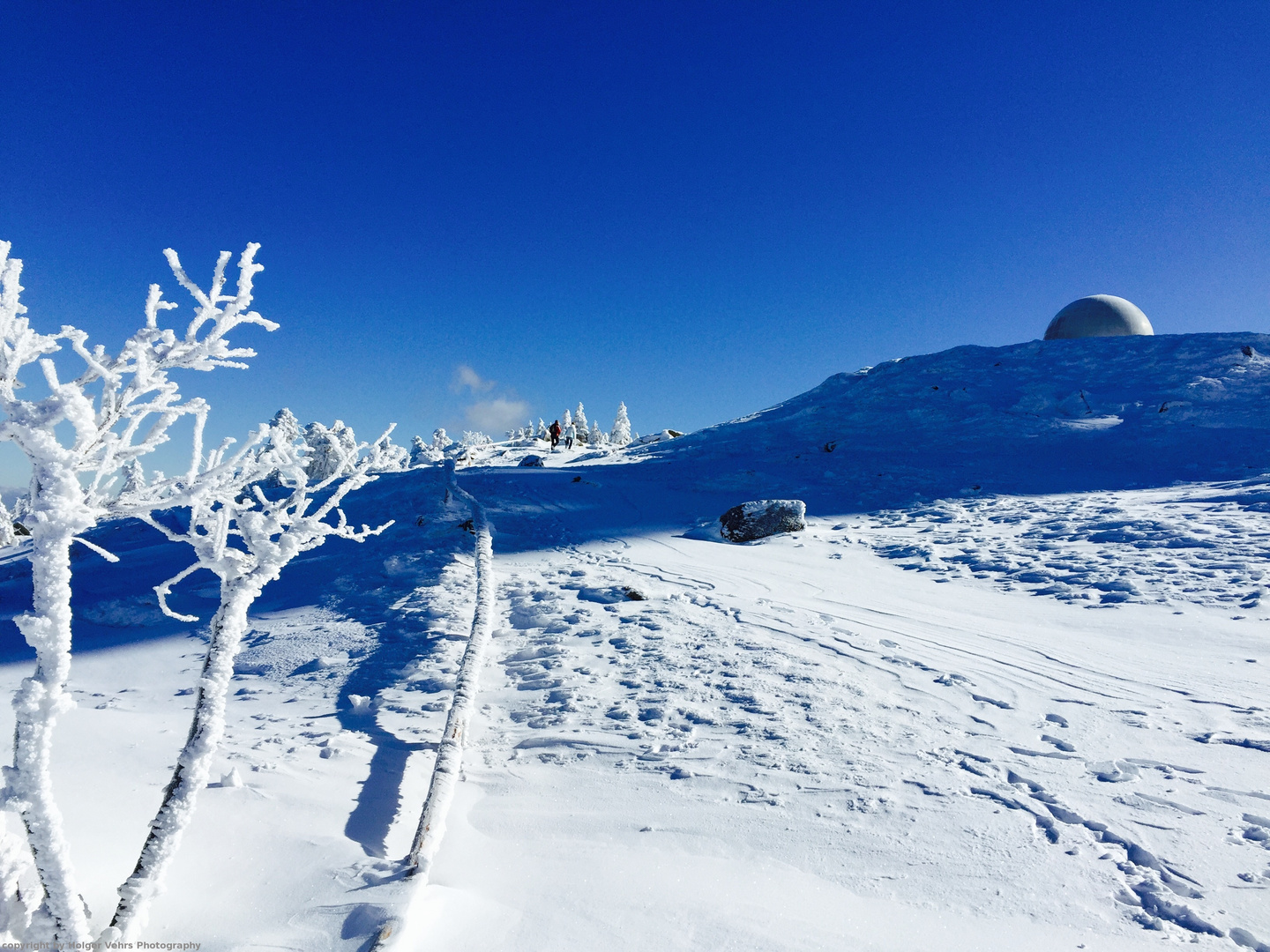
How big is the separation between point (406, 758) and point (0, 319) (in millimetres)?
4125

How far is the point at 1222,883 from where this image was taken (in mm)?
3223

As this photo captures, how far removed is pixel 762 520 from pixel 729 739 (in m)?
9.22

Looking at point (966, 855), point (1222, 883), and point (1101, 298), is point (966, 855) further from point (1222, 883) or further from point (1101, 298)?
point (1101, 298)

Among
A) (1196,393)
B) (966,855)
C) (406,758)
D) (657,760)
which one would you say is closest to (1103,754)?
(966,855)

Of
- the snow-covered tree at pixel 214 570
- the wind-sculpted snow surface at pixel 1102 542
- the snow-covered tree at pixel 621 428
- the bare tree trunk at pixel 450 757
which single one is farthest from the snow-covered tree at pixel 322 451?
the snow-covered tree at pixel 621 428

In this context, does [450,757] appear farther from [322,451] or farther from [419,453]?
[419,453]

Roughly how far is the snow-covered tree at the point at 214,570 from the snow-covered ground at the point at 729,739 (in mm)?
345

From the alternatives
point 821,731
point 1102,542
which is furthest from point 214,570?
point 1102,542

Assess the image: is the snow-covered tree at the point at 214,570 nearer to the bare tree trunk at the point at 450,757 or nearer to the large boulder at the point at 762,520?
the bare tree trunk at the point at 450,757

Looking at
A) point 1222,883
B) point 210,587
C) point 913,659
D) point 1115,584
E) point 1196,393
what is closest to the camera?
point 1222,883

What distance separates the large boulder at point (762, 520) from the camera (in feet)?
45.9

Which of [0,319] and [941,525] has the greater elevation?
[0,319]

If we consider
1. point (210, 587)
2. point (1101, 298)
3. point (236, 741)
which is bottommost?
point (236, 741)

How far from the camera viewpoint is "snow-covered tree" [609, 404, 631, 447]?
71438mm
